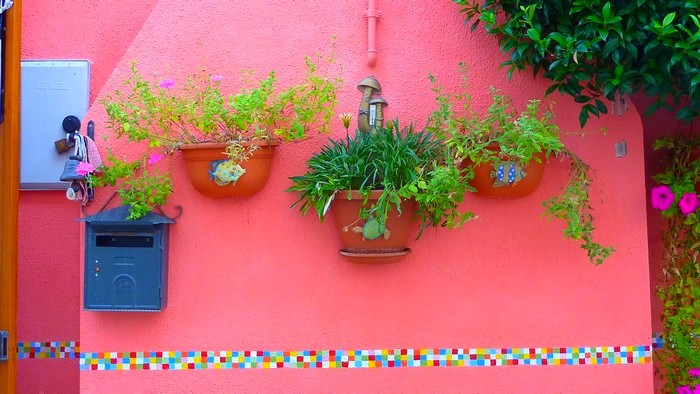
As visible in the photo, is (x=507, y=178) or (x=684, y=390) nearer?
(x=507, y=178)

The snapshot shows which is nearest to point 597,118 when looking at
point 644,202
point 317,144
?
point 644,202

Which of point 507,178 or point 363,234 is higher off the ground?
point 507,178

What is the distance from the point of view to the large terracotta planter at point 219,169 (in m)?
3.17

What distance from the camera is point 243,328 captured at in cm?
336

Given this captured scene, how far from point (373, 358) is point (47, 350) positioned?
199 cm

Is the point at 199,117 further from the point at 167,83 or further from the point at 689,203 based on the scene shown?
the point at 689,203

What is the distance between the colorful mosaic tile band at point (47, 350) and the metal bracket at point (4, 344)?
1.64 ft

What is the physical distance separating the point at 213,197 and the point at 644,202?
7.13ft

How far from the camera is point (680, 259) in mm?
3621

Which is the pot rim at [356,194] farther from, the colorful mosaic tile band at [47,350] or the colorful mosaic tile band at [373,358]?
the colorful mosaic tile band at [47,350]

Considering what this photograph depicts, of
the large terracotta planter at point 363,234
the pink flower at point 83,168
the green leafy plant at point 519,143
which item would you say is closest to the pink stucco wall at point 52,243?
the pink flower at point 83,168

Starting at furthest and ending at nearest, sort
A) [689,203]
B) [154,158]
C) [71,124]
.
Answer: [71,124]
[689,203]
[154,158]

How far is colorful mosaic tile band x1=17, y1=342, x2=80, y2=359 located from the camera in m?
3.95

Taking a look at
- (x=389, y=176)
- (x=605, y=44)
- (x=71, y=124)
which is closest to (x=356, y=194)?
(x=389, y=176)
